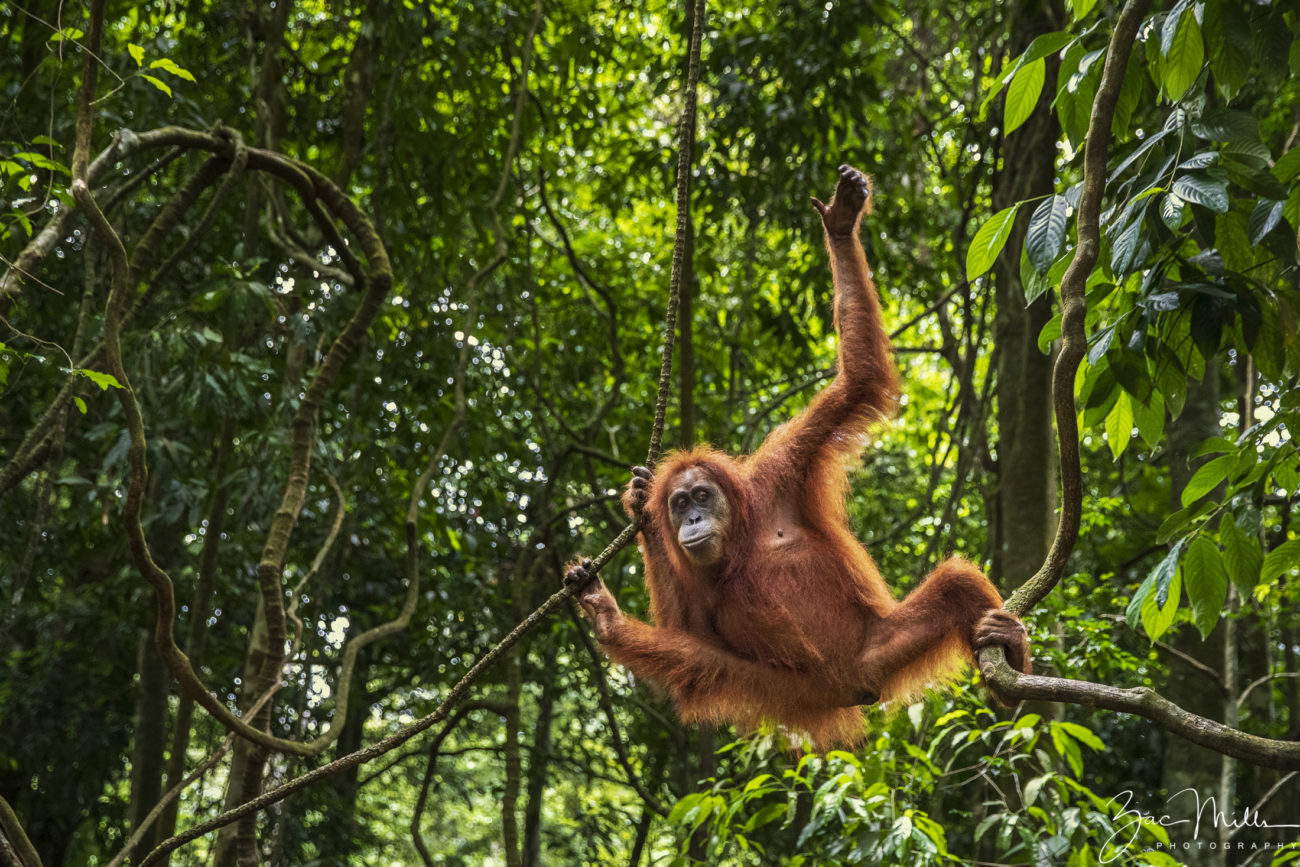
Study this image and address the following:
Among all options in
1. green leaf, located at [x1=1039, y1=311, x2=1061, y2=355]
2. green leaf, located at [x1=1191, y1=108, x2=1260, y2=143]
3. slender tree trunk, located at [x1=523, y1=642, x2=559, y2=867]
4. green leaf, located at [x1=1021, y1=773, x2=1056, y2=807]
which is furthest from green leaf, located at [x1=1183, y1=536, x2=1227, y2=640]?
slender tree trunk, located at [x1=523, y1=642, x2=559, y2=867]

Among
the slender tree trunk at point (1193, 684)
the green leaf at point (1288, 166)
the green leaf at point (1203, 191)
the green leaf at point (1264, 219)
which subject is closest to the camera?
the green leaf at point (1203, 191)

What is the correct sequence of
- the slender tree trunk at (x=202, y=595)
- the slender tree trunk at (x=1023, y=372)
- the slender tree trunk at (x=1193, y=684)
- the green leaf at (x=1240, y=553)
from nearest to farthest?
the green leaf at (x=1240, y=553) → the slender tree trunk at (x=202, y=595) → the slender tree trunk at (x=1023, y=372) → the slender tree trunk at (x=1193, y=684)

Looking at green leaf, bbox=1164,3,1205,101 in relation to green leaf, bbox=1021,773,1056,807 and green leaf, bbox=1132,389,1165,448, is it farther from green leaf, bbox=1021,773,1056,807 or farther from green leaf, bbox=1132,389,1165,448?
green leaf, bbox=1021,773,1056,807

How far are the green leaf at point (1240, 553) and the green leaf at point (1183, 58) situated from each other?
31.1 inches

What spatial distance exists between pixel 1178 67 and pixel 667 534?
1.87 meters

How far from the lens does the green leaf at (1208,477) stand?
2088mm

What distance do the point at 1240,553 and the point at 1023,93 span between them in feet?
3.26

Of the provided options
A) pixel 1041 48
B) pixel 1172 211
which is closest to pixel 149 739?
pixel 1041 48

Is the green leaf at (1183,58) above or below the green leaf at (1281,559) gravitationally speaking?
above

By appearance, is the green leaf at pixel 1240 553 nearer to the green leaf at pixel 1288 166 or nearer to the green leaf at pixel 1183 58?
the green leaf at pixel 1288 166

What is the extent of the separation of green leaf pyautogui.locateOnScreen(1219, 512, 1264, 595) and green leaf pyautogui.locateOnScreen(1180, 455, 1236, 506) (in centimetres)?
11

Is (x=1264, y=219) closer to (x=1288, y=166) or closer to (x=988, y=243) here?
(x=1288, y=166)

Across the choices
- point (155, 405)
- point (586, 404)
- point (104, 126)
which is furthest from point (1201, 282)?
point (586, 404)

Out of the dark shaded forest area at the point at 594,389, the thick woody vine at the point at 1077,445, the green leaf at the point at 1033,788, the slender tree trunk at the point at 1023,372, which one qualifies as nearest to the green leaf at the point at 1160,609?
the dark shaded forest area at the point at 594,389
